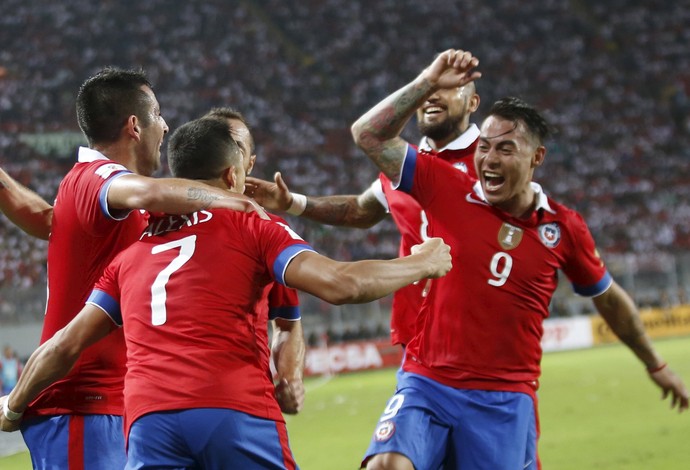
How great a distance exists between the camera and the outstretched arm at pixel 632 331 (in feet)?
16.8

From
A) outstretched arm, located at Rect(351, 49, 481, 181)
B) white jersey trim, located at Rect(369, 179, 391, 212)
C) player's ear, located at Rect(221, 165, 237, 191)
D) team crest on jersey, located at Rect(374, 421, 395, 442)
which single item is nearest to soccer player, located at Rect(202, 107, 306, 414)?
player's ear, located at Rect(221, 165, 237, 191)

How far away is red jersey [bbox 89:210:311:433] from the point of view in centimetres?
326

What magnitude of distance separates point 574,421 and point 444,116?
6.65 metres

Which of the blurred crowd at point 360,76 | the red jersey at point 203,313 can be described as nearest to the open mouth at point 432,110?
the red jersey at point 203,313

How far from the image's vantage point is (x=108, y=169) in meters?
3.96

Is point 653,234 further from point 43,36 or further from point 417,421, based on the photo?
point 417,421

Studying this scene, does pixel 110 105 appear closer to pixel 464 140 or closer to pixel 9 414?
pixel 9 414

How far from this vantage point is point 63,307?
408 cm

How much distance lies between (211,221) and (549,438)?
7460 mm

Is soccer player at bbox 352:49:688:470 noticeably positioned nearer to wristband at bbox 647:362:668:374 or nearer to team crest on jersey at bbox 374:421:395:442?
team crest on jersey at bbox 374:421:395:442

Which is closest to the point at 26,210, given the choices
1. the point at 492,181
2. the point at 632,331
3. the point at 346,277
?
the point at 346,277

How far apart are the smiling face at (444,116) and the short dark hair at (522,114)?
0.77 m

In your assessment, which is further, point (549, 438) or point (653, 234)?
point (653, 234)

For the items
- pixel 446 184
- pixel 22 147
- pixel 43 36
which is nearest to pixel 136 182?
pixel 446 184
